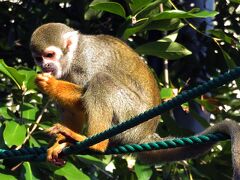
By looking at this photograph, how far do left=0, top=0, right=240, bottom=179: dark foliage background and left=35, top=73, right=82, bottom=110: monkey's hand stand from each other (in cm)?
21

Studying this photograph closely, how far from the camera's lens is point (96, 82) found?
15.9 ft

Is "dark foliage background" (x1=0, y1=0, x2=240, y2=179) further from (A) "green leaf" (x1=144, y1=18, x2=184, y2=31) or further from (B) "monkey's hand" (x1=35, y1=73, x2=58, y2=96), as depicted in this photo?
(B) "monkey's hand" (x1=35, y1=73, x2=58, y2=96)

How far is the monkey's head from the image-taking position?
5.01 m

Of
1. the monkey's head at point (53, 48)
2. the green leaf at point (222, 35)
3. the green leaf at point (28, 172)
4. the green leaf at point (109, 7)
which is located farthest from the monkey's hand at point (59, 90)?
the green leaf at point (222, 35)

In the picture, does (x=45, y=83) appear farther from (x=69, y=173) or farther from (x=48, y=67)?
(x=69, y=173)

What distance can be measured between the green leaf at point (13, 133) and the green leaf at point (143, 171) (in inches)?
36.8

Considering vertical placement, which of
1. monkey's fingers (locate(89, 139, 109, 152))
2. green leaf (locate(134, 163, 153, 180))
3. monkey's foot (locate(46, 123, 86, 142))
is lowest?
green leaf (locate(134, 163, 153, 180))

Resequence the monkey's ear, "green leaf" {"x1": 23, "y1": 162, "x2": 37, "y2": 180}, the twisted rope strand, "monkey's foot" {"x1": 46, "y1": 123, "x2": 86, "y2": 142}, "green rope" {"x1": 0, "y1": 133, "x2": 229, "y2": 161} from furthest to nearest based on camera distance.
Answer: the monkey's ear
"green leaf" {"x1": 23, "y1": 162, "x2": 37, "y2": 180}
"monkey's foot" {"x1": 46, "y1": 123, "x2": 86, "y2": 142}
"green rope" {"x1": 0, "y1": 133, "x2": 229, "y2": 161}
the twisted rope strand

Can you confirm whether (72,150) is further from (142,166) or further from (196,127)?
(196,127)

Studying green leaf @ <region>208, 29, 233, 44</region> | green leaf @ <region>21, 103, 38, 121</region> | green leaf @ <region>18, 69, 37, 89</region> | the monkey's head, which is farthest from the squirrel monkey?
green leaf @ <region>208, 29, 233, 44</region>

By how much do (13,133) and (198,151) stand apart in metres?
1.34

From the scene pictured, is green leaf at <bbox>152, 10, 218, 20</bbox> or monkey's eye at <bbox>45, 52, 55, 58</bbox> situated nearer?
green leaf at <bbox>152, 10, 218, 20</bbox>

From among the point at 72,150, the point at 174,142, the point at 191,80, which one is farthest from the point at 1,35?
the point at 174,142

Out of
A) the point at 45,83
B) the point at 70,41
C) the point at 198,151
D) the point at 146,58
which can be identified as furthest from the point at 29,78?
the point at 146,58
